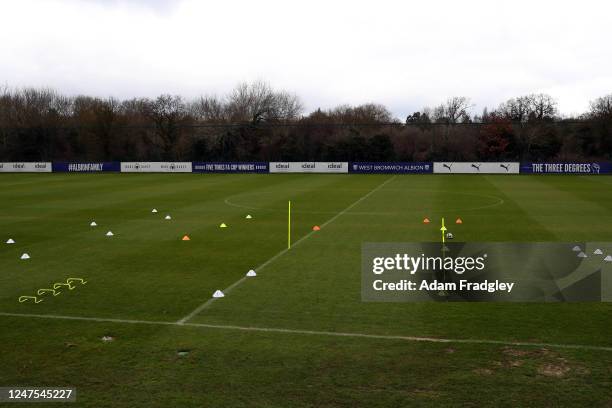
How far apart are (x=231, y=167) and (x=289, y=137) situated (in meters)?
22.4

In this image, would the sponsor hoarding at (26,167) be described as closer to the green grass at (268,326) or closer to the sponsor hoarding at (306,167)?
the sponsor hoarding at (306,167)

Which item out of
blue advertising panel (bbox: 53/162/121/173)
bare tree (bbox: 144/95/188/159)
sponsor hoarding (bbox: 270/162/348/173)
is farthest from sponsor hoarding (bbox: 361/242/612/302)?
bare tree (bbox: 144/95/188/159)

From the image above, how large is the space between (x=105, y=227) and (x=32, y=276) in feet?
27.6

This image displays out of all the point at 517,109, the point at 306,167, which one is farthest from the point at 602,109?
the point at 306,167

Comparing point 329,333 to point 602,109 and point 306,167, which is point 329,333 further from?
point 602,109

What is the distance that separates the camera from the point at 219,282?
13.9 metres

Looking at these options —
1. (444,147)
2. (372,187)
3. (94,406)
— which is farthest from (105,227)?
(444,147)

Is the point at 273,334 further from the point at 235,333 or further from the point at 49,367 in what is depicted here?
the point at 49,367

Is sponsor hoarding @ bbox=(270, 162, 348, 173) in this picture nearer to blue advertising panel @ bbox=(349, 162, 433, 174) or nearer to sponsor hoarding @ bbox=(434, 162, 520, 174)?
blue advertising panel @ bbox=(349, 162, 433, 174)

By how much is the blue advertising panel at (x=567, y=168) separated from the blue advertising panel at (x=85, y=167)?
1863 inches

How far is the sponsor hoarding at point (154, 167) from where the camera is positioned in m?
69.1

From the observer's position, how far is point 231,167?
68875 mm

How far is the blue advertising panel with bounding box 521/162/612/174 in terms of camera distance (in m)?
61.9

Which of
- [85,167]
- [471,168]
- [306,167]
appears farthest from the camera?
[85,167]
